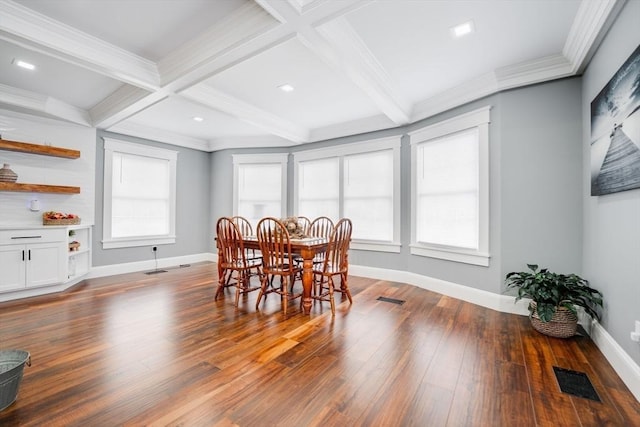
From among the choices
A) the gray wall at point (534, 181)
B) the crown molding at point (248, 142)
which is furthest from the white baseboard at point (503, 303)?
the crown molding at point (248, 142)

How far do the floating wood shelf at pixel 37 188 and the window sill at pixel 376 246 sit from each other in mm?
4556

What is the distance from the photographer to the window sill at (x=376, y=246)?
4.56 metres

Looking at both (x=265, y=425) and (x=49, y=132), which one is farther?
(x=49, y=132)

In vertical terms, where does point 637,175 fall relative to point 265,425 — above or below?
above

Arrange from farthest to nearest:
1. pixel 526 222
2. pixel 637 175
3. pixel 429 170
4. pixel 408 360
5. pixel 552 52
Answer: pixel 429 170 → pixel 526 222 → pixel 552 52 → pixel 408 360 → pixel 637 175

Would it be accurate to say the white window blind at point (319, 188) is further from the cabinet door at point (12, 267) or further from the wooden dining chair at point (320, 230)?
the cabinet door at point (12, 267)

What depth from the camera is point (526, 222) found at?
120 inches

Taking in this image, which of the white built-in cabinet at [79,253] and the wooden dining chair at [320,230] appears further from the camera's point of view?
→ the wooden dining chair at [320,230]

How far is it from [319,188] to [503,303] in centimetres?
344

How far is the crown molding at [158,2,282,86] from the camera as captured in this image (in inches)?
88.5

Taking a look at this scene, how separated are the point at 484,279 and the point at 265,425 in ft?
9.65

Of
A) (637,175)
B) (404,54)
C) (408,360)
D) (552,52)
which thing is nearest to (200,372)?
(408,360)

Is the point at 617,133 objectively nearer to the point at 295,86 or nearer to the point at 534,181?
the point at 534,181

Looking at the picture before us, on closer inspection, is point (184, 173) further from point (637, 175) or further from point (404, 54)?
point (637, 175)
